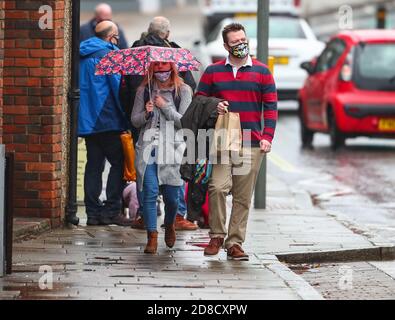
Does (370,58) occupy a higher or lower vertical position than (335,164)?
higher

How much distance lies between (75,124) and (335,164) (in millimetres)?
7774

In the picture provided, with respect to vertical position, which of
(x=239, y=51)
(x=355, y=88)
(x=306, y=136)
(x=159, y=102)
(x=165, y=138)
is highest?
(x=239, y=51)

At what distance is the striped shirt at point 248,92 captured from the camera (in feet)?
38.9

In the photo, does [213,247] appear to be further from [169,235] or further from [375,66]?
[375,66]

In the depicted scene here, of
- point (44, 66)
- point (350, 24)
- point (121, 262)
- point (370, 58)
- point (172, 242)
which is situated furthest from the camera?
point (350, 24)

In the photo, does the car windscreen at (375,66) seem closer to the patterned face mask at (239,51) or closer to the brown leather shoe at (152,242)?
the patterned face mask at (239,51)

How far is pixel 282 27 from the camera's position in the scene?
28.8 metres

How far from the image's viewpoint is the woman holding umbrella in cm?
1209

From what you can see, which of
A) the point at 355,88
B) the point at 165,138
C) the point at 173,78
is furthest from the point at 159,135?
the point at 355,88

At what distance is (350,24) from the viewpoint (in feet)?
155

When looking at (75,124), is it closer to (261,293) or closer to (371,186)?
(261,293)

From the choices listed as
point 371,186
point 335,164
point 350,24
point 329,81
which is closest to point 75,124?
point 371,186

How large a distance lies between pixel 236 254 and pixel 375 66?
35.9 ft

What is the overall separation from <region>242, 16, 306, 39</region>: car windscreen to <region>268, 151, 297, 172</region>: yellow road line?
20.9 feet
